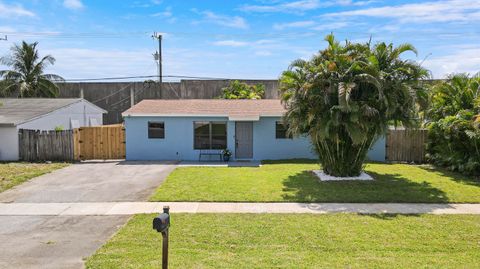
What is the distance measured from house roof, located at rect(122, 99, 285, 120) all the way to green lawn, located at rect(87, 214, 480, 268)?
34.1ft

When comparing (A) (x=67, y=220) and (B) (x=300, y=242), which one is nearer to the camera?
(B) (x=300, y=242)

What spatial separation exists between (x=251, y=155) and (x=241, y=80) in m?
11.3

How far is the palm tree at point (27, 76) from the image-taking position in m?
29.6

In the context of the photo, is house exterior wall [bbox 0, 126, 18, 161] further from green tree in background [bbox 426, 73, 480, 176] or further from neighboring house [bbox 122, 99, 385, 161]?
green tree in background [bbox 426, 73, 480, 176]

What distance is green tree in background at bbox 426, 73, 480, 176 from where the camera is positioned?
590 inches

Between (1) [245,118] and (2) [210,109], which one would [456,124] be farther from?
(2) [210,109]

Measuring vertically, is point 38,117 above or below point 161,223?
above

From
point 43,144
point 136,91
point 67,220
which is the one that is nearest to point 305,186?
point 67,220

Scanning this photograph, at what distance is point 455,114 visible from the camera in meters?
16.3

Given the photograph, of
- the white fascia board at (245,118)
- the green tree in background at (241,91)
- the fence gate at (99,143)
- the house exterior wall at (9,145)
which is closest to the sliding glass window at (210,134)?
the white fascia board at (245,118)

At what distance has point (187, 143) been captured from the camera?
65.1ft

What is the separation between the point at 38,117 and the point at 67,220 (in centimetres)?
1352

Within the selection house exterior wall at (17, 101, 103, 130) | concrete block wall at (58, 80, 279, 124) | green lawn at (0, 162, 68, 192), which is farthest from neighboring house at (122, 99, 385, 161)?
concrete block wall at (58, 80, 279, 124)

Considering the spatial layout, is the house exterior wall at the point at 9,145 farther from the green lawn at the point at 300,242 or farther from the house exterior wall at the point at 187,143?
the green lawn at the point at 300,242
